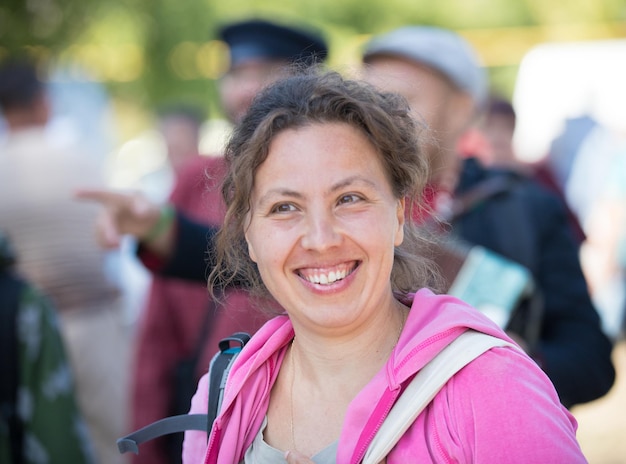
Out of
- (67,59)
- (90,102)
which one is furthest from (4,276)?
(67,59)

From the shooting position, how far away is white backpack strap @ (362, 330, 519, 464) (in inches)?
62.7

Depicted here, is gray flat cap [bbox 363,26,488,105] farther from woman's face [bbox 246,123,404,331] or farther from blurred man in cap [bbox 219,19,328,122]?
woman's face [bbox 246,123,404,331]

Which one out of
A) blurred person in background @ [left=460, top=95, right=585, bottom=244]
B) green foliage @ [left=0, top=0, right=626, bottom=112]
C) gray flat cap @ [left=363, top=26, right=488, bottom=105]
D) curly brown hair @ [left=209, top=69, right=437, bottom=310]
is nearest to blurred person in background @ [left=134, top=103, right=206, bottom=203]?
green foliage @ [left=0, top=0, right=626, bottom=112]

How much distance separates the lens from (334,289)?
5.85 ft

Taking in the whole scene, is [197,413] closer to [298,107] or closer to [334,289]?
[334,289]

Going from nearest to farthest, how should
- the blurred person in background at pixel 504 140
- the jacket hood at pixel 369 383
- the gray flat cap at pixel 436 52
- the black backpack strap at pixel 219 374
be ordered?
1. the jacket hood at pixel 369 383
2. the black backpack strap at pixel 219 374
3. the gray flat cap at pixel 436 52
4. the blurred person in background at pixel 504 140

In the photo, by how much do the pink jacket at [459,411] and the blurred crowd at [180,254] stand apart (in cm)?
54

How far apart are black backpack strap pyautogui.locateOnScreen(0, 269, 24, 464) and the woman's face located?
76.6 inches

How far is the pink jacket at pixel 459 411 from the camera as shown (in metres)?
1.51

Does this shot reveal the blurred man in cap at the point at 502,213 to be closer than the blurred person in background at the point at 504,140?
Yes

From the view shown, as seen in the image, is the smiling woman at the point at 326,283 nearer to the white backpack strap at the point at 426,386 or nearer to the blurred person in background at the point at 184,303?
the white backpack strap at the point at 426,386

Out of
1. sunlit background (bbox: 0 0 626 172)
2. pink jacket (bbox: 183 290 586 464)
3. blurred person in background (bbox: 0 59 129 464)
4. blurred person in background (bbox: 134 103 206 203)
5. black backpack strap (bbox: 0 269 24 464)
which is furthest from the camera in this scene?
sunlit background (bbox: 0 0 626 172)

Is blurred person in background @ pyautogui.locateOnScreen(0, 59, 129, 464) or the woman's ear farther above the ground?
the woman's ear

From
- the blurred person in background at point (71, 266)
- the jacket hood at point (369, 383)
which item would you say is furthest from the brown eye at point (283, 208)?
the blurred person in background at point (71, 266)
